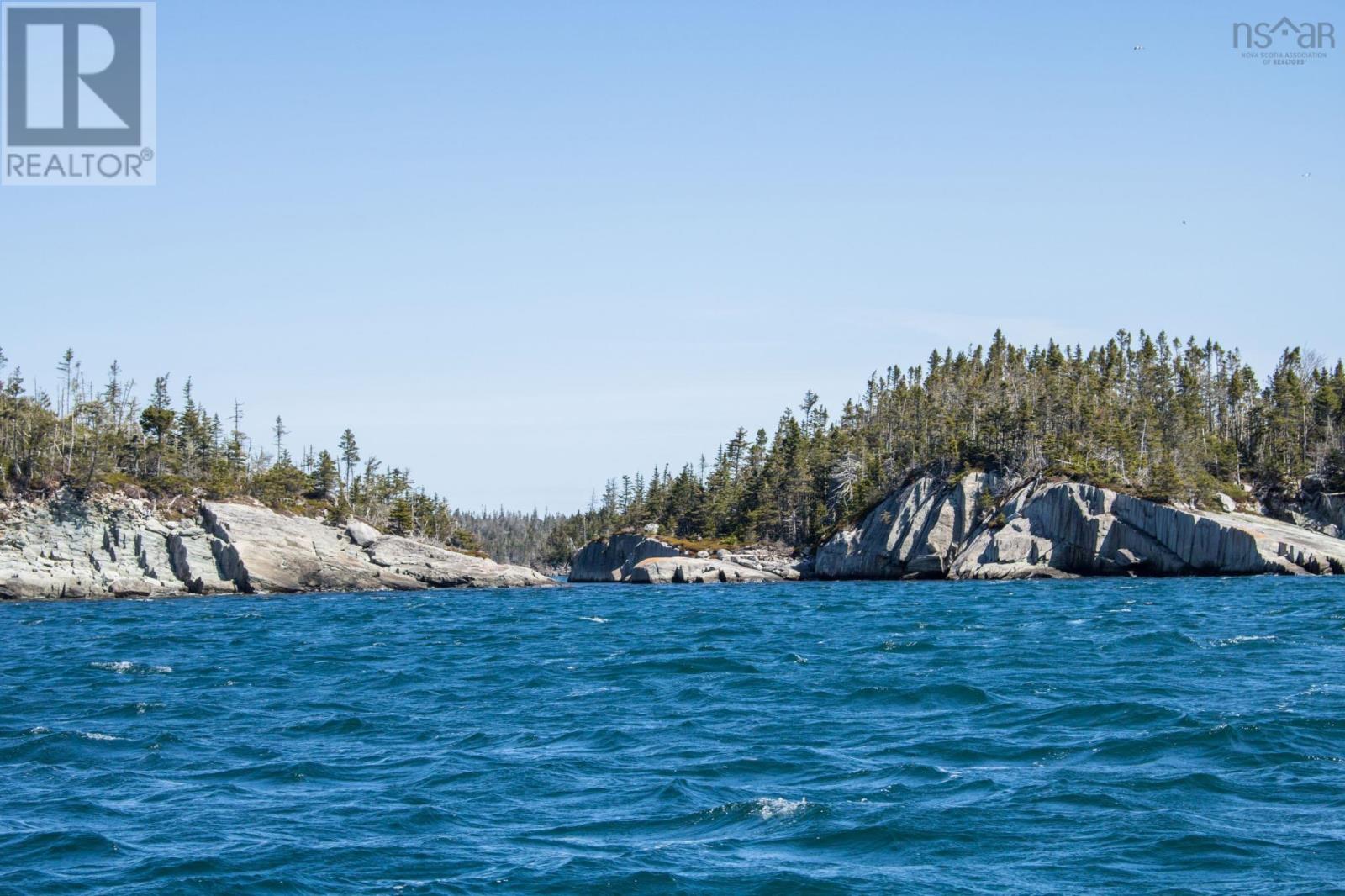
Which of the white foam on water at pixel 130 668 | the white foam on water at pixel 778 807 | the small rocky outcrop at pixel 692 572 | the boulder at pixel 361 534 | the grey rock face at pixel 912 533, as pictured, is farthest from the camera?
the small rocky outcrop at pixel 692 572

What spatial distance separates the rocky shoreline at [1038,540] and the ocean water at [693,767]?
68.3 m

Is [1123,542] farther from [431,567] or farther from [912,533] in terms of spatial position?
[431,567]

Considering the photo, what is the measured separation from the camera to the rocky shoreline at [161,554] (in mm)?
110438

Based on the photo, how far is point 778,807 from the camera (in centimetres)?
2030

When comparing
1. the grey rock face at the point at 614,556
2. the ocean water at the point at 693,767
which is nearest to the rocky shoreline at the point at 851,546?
the grey rock face at the point at 614,556

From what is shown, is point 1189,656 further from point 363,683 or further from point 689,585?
point 689,585

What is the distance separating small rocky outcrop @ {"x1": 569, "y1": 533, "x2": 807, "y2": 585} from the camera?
147 meters

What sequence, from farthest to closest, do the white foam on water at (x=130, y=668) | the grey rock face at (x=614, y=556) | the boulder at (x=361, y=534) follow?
1. the grey rock face at (x=614, y=556)
2. the boulder at (x=361, y=534)
3. the white foam on water at (x=130, y=668)

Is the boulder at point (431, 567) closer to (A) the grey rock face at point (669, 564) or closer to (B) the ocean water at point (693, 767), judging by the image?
(A) the grey rock face at point (669, 564)

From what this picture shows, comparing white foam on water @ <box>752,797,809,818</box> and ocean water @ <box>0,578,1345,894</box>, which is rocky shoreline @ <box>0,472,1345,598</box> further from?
white foam on water @ <box>752,797,809,818</box>

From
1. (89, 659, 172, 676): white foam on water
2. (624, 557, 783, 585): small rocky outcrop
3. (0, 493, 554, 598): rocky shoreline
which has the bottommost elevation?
(624, 557, 783, 585): small rocky outcrop

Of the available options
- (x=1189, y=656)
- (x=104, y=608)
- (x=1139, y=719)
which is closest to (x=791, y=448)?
(x=104, y=608)

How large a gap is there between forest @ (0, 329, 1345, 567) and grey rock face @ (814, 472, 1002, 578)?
15.7 feet

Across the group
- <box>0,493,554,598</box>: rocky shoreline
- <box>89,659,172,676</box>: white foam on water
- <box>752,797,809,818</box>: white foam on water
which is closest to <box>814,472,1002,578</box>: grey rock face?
<box>0,493,554,598</box>: rocky shoreline
